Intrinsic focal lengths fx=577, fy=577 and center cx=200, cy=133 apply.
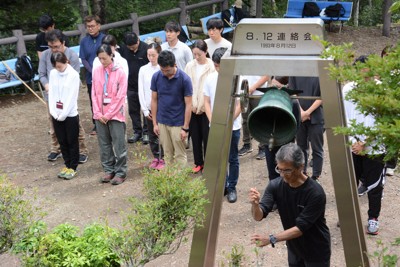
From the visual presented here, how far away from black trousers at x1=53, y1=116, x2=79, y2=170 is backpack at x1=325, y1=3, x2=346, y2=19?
11.2 m

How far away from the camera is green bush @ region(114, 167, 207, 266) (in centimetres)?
363

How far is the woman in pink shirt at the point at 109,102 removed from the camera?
672 centimetres

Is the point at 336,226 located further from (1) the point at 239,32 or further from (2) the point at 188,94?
(1) the point at 239,32

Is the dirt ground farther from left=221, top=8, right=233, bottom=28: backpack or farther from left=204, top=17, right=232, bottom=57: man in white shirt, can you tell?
left=221, top=8, right=233, bottom=28: backpack

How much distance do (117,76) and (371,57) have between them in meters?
4.38

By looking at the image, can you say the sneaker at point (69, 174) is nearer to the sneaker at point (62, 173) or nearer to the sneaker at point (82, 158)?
the sneaker at point (62, 173)

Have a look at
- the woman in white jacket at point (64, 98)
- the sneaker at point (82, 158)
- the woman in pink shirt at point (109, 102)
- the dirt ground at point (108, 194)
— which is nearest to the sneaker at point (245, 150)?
the dirt ground at point (108, 194)

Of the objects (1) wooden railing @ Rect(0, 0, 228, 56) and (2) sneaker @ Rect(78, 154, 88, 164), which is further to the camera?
(1) wooden railing @ Rect(0, 0, 228, 56)

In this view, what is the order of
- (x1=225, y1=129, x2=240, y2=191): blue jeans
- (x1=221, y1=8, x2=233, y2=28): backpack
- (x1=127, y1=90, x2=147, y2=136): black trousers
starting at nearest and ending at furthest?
1. (x1=225, y1=129, x2=240, y2=191): blue jeans
2. (x1=127, y1=90, x2=147, y2=136): black trousers
3. (x1=221, y1=8, x2=233, y2=28): backpack

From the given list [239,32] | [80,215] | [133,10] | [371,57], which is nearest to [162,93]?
[80,215]

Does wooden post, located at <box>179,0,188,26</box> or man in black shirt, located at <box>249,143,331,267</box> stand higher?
man in black shirt, located at <box>249,143,331,267</box>

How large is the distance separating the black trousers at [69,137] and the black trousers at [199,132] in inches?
56.6

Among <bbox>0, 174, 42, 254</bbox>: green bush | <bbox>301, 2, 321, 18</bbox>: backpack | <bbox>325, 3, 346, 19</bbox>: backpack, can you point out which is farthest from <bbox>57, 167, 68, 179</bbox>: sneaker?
<bbox>325, 3, 346, 19</bbox>: backpack

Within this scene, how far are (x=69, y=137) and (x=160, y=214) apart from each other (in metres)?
3.87
